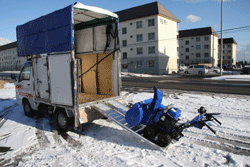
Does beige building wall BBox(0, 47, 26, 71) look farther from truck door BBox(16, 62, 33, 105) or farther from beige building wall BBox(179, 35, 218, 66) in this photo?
truck door BBox(16, 62, 33, 105)

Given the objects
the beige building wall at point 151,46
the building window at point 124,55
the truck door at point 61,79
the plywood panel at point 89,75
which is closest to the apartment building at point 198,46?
the beige building wall at point 151,46

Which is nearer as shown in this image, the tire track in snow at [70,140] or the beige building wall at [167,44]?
the tire track in snow at [70,140]

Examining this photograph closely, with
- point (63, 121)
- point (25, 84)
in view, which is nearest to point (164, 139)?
point (63, 121)

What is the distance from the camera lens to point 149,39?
41406 millimetres

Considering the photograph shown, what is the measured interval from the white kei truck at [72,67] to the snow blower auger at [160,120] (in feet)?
0.84

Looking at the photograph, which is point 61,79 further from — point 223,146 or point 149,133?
point 223,146

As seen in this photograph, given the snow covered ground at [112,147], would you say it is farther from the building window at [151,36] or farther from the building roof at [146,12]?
the building roof at [146,12]

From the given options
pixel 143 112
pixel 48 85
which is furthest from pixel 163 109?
pixel 48 85

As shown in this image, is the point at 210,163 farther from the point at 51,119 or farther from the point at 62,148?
the point at 51,119

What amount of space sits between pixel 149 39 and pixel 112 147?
128 ft

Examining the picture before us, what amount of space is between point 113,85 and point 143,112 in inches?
103

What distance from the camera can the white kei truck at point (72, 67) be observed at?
16.5 feet

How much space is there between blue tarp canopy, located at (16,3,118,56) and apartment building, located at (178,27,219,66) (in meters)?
61.1

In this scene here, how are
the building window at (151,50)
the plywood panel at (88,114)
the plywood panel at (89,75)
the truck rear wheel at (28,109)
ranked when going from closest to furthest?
the plywood panel at (88,114) < the truck rear wheel at (28,109) < the plywood panel at (89,75) < the building window at (151,50)
